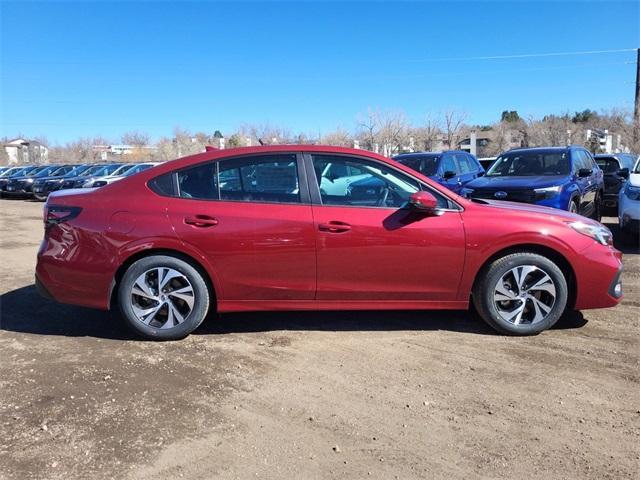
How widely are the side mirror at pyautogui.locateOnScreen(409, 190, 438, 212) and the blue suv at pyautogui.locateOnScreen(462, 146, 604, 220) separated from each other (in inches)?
184

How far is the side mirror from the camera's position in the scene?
4418mm

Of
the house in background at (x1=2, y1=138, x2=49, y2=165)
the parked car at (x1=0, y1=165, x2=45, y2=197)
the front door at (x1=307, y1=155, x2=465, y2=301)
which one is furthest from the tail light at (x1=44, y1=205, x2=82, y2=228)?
the house in background at (x1=2, y1=138, x2=49, y2=165)

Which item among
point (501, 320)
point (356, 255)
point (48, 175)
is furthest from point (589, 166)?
point (48, 175)

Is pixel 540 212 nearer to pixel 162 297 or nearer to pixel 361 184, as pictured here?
pixel 361 184

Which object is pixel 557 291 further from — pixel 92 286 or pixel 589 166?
pixel 589 166

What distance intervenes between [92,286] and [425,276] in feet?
9.16

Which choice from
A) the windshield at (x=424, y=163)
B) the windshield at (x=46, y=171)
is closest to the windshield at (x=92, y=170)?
the windshield at (x=46, y=171)

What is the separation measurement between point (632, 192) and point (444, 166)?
169 inches

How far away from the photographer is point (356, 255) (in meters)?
4.48

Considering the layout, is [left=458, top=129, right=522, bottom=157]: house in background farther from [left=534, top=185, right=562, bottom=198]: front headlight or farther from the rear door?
the rear door

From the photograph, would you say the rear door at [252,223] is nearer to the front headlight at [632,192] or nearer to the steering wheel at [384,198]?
the steering wheel at [384,198]

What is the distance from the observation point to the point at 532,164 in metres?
9.84

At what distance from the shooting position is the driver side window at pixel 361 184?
4.60 m

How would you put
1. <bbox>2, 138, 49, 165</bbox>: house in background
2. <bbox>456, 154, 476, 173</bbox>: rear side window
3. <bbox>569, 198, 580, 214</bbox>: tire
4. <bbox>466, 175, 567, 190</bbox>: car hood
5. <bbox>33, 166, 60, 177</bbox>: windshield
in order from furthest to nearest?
<bbox>2, 138, 49, 165</bbox>: house in background
<bbox>33, 166, 60, 177</bbox>: windshield
<bbox>456, 154, 476, 173</bbox>: rear side window
<bbox>569, 198, 580, 214</bbox>: tire
<bbox>466, 175, 567, 190</bbox>: car hood
